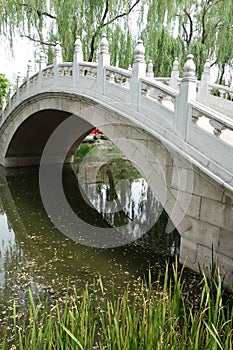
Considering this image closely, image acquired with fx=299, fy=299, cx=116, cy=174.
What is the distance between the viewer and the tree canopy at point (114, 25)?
8812mm

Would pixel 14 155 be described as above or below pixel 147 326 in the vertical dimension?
above

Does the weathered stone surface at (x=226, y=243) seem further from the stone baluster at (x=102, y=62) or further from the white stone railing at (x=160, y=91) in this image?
the stone baluster at (x=102, y=62)

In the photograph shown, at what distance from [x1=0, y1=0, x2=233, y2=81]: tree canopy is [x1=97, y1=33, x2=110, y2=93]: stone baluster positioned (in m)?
4.50

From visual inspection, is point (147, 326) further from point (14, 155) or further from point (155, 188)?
point (14, 155)

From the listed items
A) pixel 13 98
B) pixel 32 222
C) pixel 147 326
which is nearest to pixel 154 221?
pixel 32 222

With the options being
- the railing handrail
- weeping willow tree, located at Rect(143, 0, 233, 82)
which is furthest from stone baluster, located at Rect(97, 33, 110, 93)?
weeping willow tree, located at Rect(143, 0, 233, 82)

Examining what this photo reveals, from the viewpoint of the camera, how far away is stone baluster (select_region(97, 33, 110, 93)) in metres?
4.93

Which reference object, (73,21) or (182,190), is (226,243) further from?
(73,21)

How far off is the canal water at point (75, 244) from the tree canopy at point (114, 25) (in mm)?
4312

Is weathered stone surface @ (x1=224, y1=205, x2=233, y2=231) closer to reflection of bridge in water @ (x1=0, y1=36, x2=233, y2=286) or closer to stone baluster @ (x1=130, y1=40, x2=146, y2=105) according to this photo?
reflection of bridge in water @ (x1=0, y1=36, x2=233, y2=286)

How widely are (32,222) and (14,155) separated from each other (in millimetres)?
5648

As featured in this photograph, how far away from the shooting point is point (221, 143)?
3.22m

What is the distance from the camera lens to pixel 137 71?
4203 mm

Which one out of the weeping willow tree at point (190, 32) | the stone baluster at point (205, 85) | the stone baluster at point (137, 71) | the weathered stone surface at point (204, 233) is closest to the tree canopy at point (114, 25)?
the weeping willow tree at point (190, 32)
